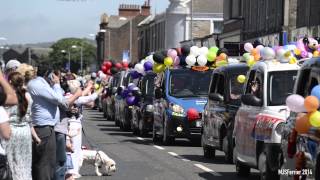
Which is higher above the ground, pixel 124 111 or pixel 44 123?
pixel 44 123

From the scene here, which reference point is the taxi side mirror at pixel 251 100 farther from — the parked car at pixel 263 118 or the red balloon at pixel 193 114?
the red balloon at pixel 193 114

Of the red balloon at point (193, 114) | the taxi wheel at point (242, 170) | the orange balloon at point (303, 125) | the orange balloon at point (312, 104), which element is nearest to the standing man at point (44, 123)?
the orange balloon at point (303, 125)

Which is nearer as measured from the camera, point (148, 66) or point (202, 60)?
point (202, 60)

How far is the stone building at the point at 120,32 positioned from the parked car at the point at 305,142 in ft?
301

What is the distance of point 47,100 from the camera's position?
10.7 meters

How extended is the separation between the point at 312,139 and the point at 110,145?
13708 millimetres

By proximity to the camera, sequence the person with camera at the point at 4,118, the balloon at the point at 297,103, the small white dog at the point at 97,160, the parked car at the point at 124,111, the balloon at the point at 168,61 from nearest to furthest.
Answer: the person with camera at the point at 4,118 < the balloon at the point at 297,103 < the small white dog at the point at 97,160 < the balloon at the point at 168,61 < the parked car at the point at 124,111

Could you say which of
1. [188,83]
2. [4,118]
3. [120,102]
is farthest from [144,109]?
[4,118]

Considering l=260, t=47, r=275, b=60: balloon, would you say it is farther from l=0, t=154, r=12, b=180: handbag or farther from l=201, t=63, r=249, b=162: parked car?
l=0, t=154, r=12, b=180: handbag

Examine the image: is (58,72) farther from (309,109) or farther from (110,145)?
(110,145)

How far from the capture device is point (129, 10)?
11300cm

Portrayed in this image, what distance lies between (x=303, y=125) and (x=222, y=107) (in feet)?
26.4

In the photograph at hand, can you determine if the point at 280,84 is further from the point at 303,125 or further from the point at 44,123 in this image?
the point at 303,125

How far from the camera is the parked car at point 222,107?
642 inches
